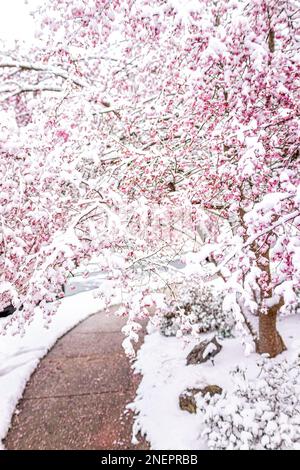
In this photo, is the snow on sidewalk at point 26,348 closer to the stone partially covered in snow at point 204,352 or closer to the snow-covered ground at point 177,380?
the snow-covered ground at point 177,380

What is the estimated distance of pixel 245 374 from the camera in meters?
6.11

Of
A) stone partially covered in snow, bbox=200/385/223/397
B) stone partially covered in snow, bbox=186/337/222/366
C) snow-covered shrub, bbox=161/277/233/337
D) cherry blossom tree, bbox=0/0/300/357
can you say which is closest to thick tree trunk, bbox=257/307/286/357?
cherry blossom tree, bbox=0/0/300/357

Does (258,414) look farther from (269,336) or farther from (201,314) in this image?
(201,314)

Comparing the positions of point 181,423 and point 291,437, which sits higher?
point 291,437

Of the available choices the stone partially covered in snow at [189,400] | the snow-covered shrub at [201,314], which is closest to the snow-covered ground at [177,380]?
the stone partially covered in snow at [189,400]

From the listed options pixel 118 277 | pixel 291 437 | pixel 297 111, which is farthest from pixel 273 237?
pixel 291 437

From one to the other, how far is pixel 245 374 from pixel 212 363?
33.4 inches

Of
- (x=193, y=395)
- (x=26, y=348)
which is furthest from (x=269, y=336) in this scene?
(x=26, y=348)

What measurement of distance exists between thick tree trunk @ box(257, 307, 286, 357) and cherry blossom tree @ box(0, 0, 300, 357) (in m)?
0.02

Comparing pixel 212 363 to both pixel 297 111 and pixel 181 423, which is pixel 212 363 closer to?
pixel 181 423

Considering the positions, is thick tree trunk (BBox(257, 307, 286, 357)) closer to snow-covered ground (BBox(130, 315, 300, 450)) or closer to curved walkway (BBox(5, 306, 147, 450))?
snow-covered ground (BBox(130, 315, 300, 450))

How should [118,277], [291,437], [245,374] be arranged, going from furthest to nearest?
[245,374]
[291,437]
[118,277]

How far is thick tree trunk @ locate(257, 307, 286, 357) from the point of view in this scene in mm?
6535

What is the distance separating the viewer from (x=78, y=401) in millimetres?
6789
